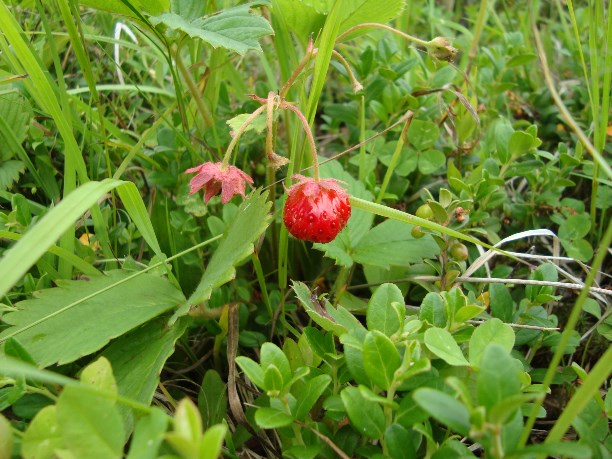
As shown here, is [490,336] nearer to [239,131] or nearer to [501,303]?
[501,303]

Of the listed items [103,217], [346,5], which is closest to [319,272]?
[103,217]

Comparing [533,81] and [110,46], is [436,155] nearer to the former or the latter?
[533,81]

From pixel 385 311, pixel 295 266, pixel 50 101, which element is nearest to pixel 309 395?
pixel 385 311

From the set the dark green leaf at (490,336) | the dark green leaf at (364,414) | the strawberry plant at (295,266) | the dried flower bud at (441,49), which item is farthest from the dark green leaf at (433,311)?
the dried flower bud at (441,49)

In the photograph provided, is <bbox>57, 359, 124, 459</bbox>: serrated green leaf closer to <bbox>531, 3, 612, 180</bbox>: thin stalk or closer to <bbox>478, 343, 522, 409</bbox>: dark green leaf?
<bbox>478, 343, 522, 409</bbox>: dark green leaf

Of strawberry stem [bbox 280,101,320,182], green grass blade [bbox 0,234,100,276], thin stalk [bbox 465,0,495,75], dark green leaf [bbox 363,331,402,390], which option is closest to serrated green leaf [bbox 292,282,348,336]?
dark green leaf [bbox 363,331,402,390]

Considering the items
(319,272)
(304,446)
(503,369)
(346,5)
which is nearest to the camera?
(503,369)

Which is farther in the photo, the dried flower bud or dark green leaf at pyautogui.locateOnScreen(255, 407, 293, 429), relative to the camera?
the dried flower bud
